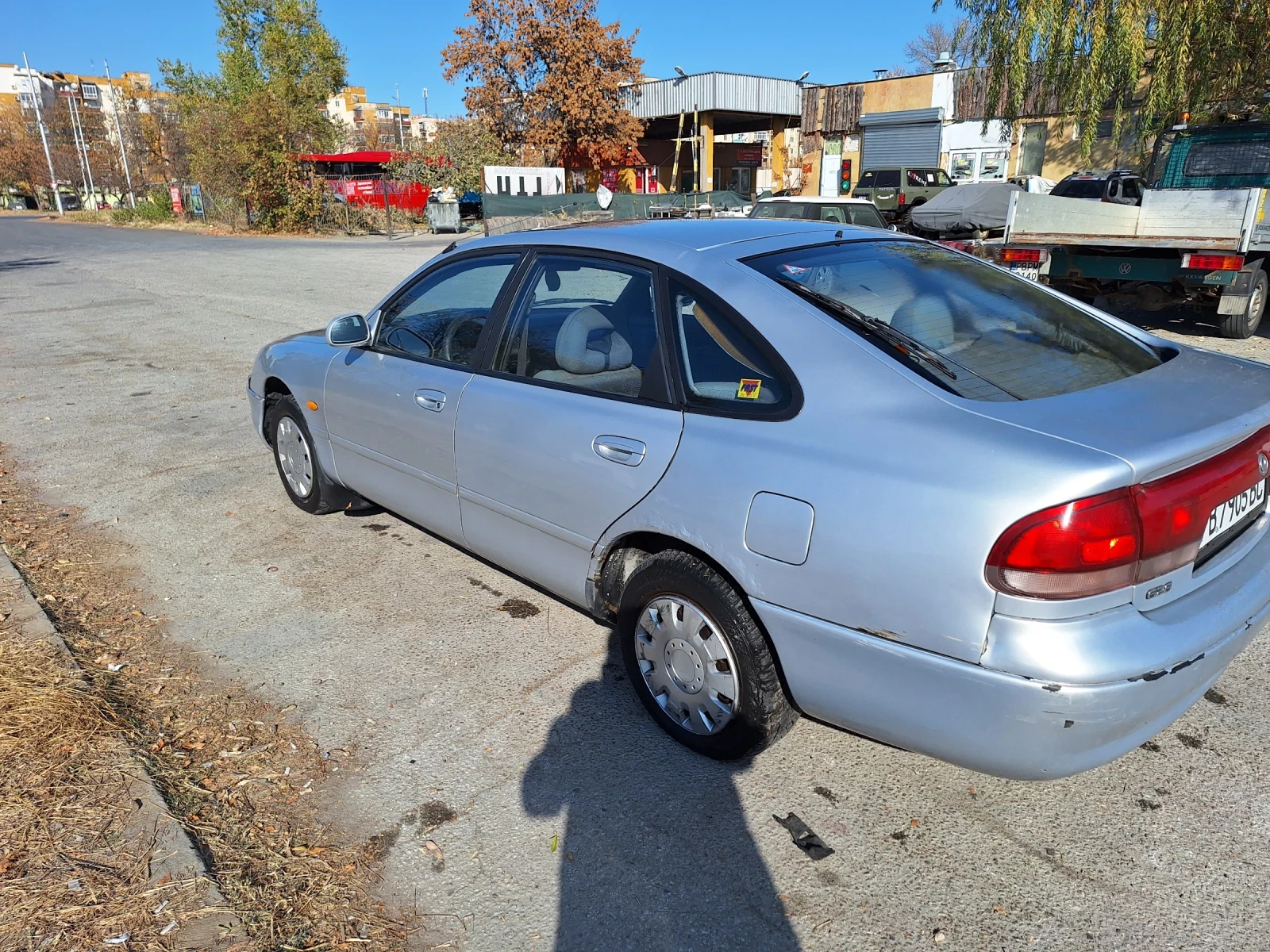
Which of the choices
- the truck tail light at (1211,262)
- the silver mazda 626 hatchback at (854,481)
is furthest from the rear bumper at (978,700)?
the truck tail light at (1211,262)

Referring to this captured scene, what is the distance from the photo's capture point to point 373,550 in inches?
184

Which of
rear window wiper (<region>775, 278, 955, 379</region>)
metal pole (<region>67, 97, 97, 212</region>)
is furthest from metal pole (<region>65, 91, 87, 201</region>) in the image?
rear window wiper (<region>775, 278, 955, 379</region>)

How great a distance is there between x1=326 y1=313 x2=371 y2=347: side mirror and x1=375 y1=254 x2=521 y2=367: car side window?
0.20 ft

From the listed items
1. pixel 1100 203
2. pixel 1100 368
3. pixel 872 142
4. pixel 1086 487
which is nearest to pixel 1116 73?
pixel 1100 203

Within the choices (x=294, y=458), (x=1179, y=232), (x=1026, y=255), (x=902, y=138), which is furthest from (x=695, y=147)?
(x=294, y=458)

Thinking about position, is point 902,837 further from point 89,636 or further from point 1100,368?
point 89,636

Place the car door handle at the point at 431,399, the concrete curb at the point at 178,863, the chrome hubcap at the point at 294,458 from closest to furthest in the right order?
the concrete curb at the point at 178,863 → the car door handle at the point at 431,399 → the chrome hubcap at the point at 294,458

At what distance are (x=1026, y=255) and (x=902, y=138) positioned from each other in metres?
27.5

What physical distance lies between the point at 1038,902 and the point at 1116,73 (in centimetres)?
1487

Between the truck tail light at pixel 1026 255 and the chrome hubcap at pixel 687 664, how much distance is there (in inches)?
361

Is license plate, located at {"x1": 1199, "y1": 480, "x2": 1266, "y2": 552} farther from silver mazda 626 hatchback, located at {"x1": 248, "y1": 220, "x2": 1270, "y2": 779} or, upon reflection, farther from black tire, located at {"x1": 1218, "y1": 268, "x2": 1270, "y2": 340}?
black tire, located at {"x1": 1218, "y1": 268, "x2": 1270, "y2": 340}

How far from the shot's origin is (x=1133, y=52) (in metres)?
13.2

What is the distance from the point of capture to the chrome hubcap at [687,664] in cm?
272

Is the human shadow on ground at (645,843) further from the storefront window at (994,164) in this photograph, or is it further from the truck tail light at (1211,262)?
the storefront window at (994,164)
